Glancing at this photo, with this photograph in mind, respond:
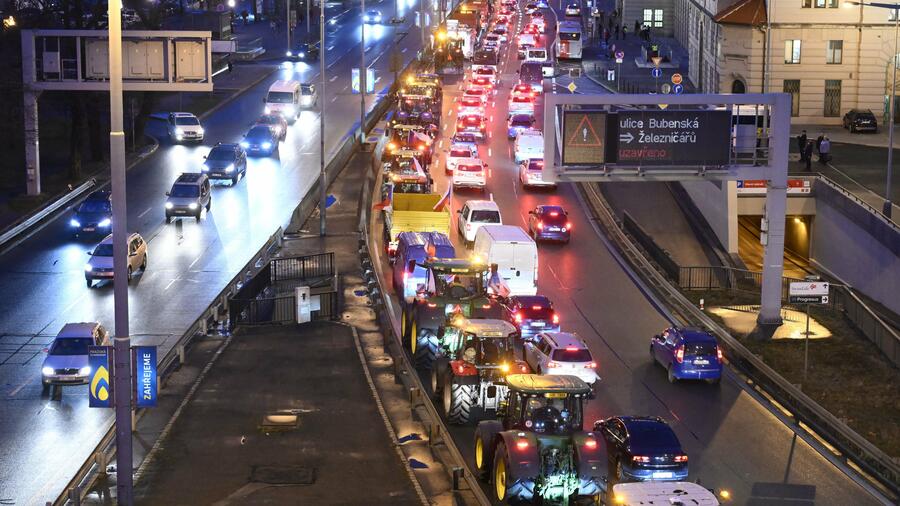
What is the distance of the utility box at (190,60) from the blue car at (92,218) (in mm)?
10641

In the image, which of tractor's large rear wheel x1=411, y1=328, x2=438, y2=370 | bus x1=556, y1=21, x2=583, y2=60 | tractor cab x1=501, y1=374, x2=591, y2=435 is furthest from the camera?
bus x1=556, y1=21, x2=583, y2=60

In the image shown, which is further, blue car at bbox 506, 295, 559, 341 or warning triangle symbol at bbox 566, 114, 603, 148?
warning triangle symbol at bbox 566, 114, 603, 148

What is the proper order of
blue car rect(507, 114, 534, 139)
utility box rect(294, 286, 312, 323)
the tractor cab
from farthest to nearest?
blue car rect(507, 114, 534, 139)
utility box rect(294, 286, 312, 323)
the tractor cab

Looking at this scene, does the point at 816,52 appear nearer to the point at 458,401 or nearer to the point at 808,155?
the point at 808,155

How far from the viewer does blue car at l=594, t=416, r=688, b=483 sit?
93.1 feet

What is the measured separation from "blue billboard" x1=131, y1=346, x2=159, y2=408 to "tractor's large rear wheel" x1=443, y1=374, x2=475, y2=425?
31.9 ft

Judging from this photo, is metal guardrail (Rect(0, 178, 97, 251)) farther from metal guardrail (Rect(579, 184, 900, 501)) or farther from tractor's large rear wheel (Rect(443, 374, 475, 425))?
tractor's large rear wheel (Rect(443, 374, 475, 425))

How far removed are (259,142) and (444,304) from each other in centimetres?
3769

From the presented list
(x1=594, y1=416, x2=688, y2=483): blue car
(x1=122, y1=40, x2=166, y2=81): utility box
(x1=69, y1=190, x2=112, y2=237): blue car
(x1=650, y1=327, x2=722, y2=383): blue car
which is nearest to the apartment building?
(x1=69, y1=190, x2=112, y2=237): blue car

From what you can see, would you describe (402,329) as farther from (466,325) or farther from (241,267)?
(241,267)


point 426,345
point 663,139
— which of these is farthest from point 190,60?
point 663,139

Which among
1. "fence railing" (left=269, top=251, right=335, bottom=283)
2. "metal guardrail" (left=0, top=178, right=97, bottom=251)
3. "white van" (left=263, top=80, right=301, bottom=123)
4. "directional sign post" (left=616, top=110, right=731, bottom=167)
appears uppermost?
"directional sign post" (left=616, top=110, right=731, bottom=167)

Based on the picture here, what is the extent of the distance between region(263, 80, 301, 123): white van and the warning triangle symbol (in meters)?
42.9

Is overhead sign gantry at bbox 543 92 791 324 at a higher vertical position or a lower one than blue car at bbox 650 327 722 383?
higher
